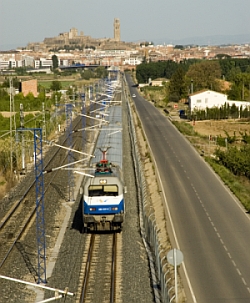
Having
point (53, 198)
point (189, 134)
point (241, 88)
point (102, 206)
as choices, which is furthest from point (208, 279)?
point (241, 88)

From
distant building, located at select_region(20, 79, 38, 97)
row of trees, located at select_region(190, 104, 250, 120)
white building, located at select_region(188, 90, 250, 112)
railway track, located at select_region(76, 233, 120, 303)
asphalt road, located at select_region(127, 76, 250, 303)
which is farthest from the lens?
distant building, located at select_region(20, 79, 38, 97)

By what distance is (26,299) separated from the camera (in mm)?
14594

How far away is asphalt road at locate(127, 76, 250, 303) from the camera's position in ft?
50.8

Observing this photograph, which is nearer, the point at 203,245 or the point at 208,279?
the point at 208,279

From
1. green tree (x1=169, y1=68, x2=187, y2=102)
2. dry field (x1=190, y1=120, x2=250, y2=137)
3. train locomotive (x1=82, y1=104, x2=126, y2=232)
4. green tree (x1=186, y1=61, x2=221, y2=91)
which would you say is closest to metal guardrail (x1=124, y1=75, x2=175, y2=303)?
train locomotive (x1=82, y1=104, x2=126, y2=232)

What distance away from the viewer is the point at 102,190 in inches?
761

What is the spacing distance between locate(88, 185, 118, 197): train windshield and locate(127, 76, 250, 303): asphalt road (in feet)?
8.17

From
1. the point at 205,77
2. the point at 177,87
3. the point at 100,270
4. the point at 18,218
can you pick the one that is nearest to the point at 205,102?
the point at 177,87

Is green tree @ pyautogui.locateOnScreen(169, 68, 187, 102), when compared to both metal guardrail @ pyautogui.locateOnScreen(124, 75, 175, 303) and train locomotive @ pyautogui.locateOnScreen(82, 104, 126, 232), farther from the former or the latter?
train locomotive @ pyautogui.locateOnScreen(82, 104, 126, 232)

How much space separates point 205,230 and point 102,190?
3921mm

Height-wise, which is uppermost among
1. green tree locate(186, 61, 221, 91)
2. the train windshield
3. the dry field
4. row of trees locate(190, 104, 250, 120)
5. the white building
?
green tree locate(186, 61, 221, 91)

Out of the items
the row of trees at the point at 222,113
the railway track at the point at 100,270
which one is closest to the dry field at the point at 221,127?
the row of trees at the point at 222,113

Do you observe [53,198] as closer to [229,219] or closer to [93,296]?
[229,219]

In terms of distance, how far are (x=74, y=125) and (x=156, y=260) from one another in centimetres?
3825
